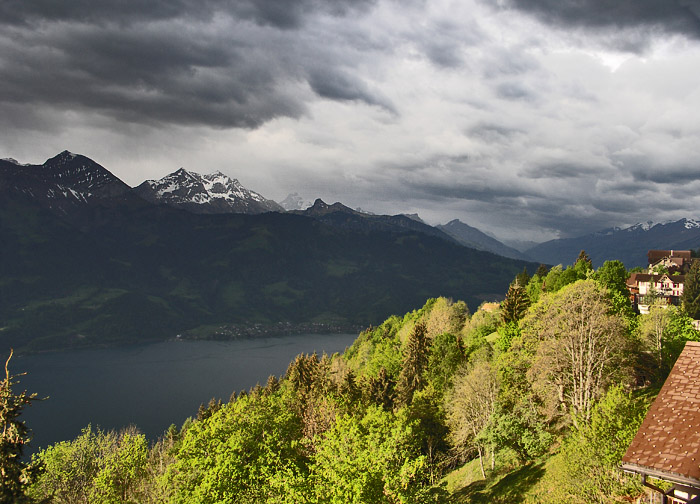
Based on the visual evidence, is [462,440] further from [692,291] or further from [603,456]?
[692,291]

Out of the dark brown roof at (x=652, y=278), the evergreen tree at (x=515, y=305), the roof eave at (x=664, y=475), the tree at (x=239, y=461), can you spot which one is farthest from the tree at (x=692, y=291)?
the roof eave at (x=664, y=475)

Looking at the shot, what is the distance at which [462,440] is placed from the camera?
166ft

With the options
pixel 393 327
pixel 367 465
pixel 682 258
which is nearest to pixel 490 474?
pixel 367 465

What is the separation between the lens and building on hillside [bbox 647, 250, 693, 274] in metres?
110

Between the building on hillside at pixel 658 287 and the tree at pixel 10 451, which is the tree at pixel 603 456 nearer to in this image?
the tree at pixel 10 451

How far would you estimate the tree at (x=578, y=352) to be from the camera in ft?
130

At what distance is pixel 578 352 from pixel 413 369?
37066mm

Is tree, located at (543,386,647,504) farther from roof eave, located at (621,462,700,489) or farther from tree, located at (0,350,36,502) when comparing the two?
tree, located at (0,350,36,502)

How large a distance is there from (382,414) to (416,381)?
82.0ft

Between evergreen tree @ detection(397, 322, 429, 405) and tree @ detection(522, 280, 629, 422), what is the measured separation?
32739mm

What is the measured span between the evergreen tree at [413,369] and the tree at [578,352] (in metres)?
32.7

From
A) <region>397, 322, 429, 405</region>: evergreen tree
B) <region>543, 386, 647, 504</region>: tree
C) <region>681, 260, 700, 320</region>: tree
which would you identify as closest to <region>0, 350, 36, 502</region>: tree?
<region>543, 386, 647, 504</region>: tree

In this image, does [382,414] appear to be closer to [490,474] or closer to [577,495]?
[490,474]

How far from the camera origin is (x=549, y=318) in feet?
143
